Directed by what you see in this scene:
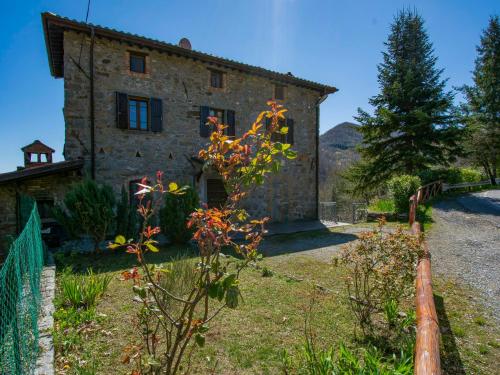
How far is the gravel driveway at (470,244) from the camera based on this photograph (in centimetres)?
528

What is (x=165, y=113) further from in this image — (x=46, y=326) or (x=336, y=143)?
(x=336, y=143)

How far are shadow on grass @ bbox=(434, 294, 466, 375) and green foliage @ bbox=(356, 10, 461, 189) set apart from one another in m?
13.2

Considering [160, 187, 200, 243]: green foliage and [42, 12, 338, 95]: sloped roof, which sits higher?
[42, 12, 338, 95]: sloped roof

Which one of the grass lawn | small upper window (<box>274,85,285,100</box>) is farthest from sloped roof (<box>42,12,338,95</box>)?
the grass lawn

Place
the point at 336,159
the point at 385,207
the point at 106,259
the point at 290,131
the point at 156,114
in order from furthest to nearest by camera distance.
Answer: the point at 336,159
the point at 385,207
the point at 290,131
the point at 156,114
the point at 106,259

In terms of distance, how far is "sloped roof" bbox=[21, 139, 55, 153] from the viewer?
506 inches

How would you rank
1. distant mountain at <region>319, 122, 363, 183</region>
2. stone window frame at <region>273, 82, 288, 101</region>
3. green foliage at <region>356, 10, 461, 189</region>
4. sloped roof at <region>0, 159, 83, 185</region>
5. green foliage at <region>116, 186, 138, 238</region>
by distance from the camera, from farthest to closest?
distant mountain at <region>319, 122, 363, 183</region> < green foliage at <region>356, 10, 461, 189</region> < stone window frame at <region>273, 82, 288, 101</region> < green foliage at <region>116, 186, 138, 238</region> < sloped roof at <region>0, 159, 83, 185</region>

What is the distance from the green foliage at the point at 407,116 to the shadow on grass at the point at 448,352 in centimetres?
1320

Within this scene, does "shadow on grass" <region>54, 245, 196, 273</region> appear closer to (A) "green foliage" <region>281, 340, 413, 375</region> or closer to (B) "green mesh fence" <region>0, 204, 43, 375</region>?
(B) "green mesh fence" <region>0, 204, 43, 375</region>

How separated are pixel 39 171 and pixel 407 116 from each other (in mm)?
16347

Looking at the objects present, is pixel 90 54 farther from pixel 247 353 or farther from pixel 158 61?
pixel 247 353

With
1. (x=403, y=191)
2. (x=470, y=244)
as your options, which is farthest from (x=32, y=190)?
(x=403, y=191)

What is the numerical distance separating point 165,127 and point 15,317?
29.2 feet

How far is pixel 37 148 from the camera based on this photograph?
12.9 m
